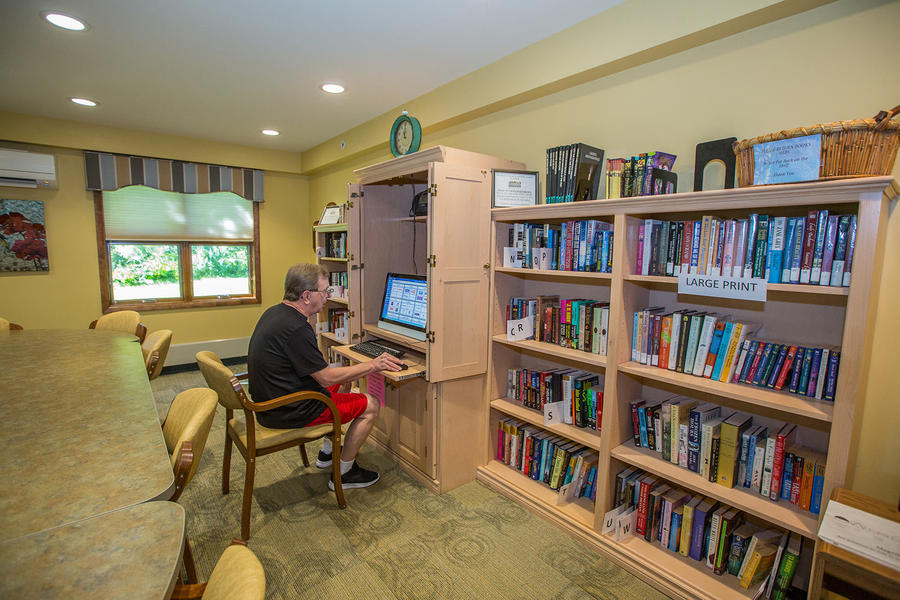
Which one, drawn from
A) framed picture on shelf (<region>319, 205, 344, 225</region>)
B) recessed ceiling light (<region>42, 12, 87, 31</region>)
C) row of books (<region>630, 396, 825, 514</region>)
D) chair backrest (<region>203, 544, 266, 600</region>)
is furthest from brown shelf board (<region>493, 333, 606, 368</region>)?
recessed ceiling light (<region>42, 12, 87, 31</region>)

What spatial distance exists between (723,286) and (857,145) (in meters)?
0.58

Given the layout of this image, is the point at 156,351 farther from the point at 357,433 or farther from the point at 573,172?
the point at 573,172

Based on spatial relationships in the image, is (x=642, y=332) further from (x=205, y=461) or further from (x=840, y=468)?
(x=205, y=461)

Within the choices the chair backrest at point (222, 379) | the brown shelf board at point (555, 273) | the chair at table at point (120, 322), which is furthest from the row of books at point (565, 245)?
the chair at table at point (120, 322)

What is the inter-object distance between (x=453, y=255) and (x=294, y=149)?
12.6 feet

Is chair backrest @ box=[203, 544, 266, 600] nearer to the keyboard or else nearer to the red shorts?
the red shorts

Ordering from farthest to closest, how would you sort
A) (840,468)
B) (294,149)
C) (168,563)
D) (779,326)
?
(294,149), (779,326), (840,468), (168,563)

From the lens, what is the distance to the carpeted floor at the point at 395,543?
1.88 m

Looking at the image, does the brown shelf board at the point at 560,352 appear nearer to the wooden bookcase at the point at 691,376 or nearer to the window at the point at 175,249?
the wooden bookcase at the point at 691,376

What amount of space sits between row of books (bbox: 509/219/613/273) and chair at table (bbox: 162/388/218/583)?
1711mm

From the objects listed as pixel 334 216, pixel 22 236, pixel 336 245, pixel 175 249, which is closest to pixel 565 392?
pixel 336 245

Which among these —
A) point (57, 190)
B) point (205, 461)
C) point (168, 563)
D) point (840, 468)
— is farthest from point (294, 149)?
point (840, 468)

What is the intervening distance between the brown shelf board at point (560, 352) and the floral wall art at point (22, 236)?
181 inches

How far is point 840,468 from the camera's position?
142cm
